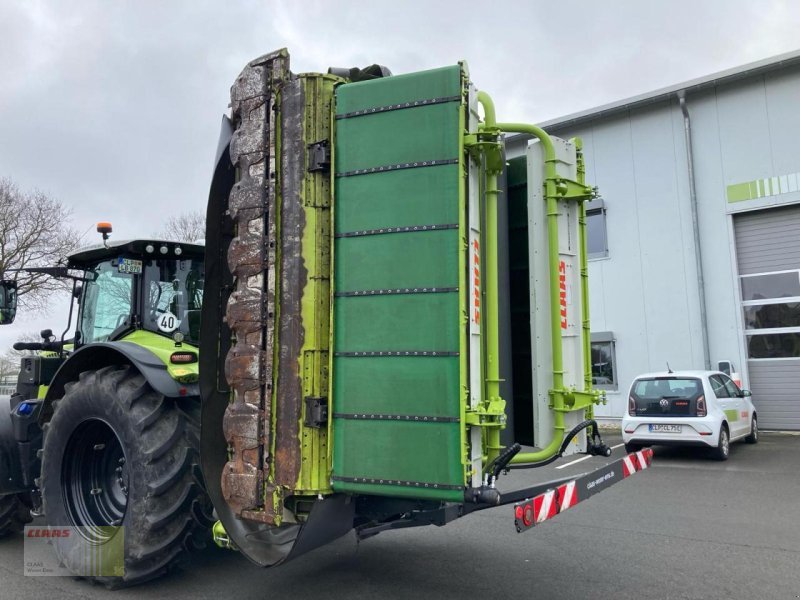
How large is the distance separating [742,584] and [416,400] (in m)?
3.16

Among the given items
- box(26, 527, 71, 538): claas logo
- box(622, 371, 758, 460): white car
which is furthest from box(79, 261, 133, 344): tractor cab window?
box(622, 371, 758, 460): white car

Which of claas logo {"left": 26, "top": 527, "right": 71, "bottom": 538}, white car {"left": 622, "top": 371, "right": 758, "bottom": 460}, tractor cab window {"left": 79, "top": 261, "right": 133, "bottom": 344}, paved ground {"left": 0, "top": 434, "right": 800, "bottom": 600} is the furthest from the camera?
white car {"left": 622, "top": 371, "right": 758, "bottom": 460}

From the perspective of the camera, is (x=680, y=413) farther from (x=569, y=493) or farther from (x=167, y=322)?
(x=167, y=322)

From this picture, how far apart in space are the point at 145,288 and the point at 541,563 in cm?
409

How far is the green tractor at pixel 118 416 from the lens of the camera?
4.01m

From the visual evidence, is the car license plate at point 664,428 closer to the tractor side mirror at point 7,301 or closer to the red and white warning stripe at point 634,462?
the red and white warning stripe at point 634,462

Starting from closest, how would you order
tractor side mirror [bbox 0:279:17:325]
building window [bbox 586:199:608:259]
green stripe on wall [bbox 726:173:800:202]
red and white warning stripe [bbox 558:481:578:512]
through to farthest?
red and white warning stripe [bbox 558:481:578:512]
tractor side mirror [bbox 0:279:17:325]
green stripe on wall [bbox 726:173:800:202]
building window [bbox 586:199:608:259]

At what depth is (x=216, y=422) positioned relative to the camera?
3.59 metres

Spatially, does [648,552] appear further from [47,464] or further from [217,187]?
[47,464]

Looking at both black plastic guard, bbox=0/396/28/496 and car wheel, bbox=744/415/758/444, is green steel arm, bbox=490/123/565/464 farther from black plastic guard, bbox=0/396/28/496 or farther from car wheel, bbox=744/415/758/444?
car wheel, bbox=744/415/758/444

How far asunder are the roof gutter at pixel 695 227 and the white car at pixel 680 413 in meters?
3.61

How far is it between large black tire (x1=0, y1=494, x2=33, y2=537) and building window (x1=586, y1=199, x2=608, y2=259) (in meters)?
13.7

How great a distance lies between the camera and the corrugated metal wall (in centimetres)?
1341

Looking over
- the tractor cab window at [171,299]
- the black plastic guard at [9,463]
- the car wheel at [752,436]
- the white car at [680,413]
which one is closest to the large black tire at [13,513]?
the black plastic guard at [9,463]
